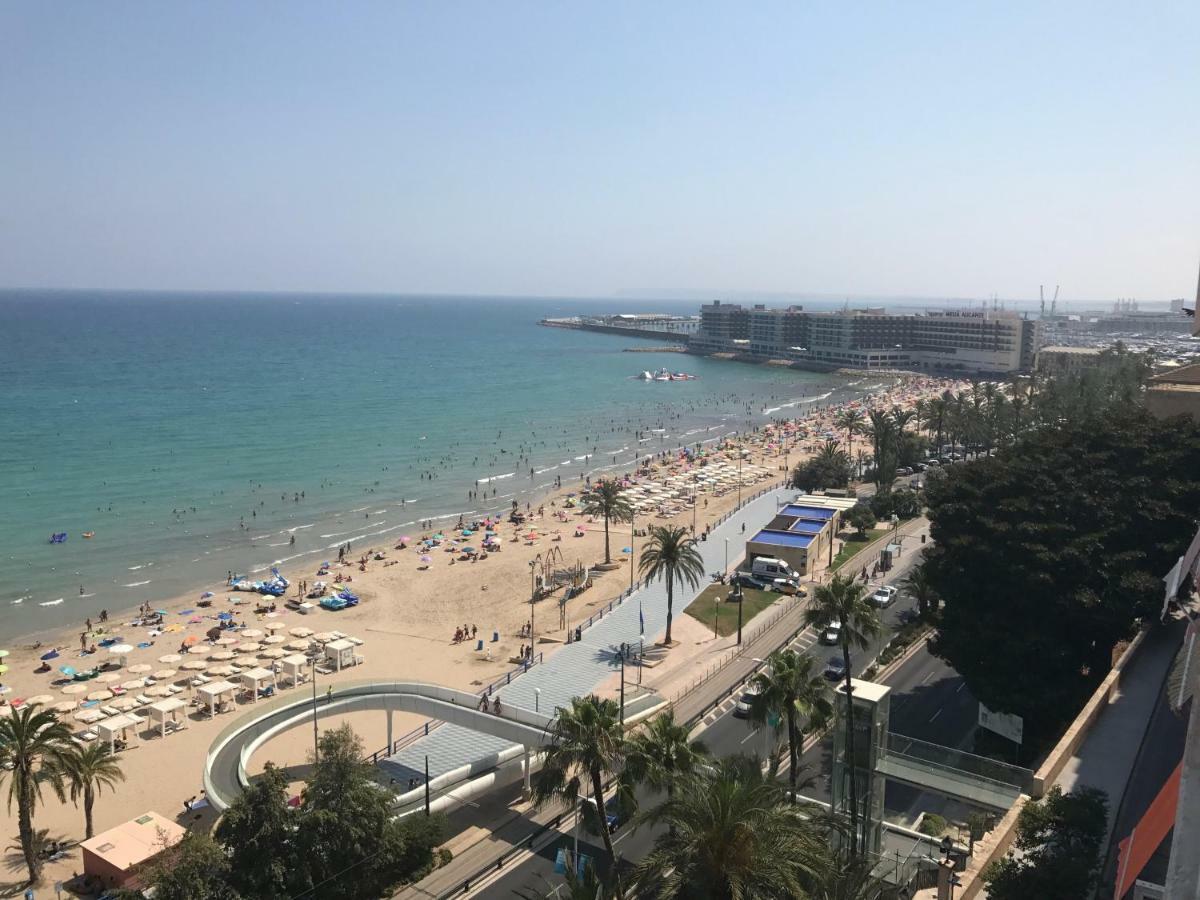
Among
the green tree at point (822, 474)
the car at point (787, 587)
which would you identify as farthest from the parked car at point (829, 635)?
the green tree at point (822, 474)

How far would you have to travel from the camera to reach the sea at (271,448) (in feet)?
178

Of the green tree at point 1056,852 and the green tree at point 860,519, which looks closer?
the green tree at point 1056,852

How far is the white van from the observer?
43.3m

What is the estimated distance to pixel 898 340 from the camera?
167500 mm

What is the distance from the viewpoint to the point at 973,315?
527 ft

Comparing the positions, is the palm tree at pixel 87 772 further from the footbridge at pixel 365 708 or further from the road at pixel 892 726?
the road at pixel 892 726

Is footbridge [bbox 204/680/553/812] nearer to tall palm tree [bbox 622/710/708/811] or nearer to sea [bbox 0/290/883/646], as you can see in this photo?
tall palm tree [bbox 622/710/708/811]

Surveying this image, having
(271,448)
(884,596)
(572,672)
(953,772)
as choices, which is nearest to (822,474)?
(884,596)

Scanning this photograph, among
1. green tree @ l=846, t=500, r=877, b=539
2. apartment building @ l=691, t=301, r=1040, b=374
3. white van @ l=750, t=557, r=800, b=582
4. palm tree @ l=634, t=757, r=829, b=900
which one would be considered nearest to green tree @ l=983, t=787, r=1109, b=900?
palm tree @ l=634, t=757, r=829, b=900

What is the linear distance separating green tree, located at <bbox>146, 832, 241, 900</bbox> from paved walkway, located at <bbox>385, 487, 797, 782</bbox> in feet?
26.4

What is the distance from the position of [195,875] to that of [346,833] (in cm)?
322

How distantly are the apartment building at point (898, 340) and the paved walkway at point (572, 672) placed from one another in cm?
11736

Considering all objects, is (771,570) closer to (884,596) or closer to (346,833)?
(884,596)

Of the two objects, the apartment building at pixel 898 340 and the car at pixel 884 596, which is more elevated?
the apartment building at pixel 898 340
